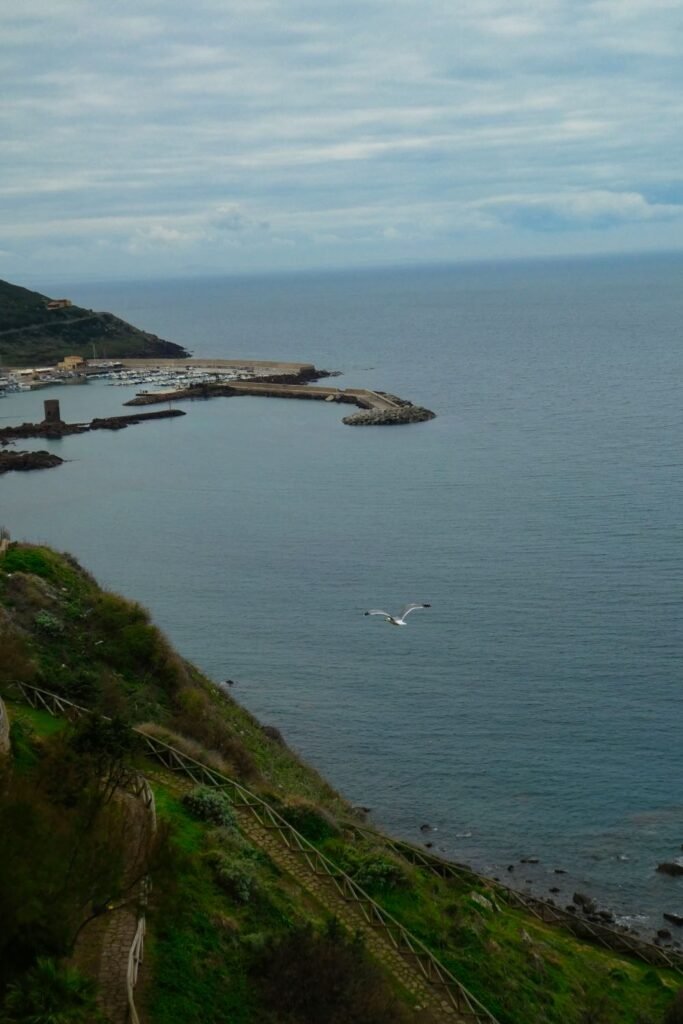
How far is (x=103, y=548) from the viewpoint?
57375 millimetres

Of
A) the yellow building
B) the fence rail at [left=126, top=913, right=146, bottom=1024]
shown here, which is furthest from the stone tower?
the fence rail at [left=126, top=913, right=146, bottom=1024]

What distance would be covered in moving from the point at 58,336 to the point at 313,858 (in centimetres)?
14582

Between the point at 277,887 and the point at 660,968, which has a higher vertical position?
the point at 277,887

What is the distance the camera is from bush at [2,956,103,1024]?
1240 centimetres

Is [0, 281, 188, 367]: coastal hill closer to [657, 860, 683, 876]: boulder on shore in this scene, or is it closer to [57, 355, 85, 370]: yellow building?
[57, 355, 85, 370]: yellow building

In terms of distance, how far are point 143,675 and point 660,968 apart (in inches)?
538

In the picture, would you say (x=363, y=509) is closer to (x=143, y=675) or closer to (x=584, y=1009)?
(x=143, y=675)

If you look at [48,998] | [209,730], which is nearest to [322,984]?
[48,998]

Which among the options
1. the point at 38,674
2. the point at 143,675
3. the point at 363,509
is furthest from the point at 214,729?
the point at 363,509

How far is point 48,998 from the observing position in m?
12.7

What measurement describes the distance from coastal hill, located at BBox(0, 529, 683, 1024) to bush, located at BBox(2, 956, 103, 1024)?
0.9 inches

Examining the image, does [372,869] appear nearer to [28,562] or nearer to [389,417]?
[28,562]

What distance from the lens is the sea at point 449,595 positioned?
31.2 m

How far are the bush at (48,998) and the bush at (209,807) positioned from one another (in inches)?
287
